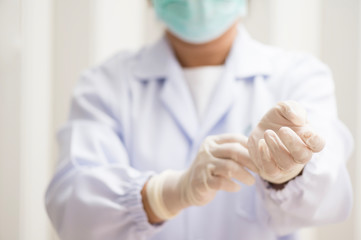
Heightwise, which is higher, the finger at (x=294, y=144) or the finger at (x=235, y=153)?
the finger at (x=294, y=144)

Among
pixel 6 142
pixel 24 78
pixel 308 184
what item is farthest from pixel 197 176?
pixel 24 78

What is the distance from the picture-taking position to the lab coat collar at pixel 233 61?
900mm

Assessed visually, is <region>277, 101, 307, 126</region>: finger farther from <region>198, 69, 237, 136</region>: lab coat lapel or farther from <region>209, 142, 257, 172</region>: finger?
<region>198, 69, 237, 136</region>: lab coat lapel

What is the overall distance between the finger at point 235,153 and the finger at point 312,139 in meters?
0.13

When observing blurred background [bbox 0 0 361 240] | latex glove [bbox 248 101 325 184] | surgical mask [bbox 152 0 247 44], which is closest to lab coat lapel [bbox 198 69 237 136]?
surgical mask [bbox 152 0 247 44]

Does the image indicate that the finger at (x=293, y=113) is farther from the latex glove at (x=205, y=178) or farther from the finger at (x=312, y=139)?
the latex glove at (x=205, y=178)

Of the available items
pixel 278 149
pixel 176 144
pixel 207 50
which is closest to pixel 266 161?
pixel 278 149

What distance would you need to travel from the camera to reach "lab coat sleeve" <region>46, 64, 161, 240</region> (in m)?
0.73

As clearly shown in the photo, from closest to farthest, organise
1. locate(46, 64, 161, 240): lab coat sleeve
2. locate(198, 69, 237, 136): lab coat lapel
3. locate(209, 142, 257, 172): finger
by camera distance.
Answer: locate(209, 142, 257, 172): finger
locate(46, 64, 161, 240): lab coat sleeve
locate(198, 69, 237, 136): lab coat lapel

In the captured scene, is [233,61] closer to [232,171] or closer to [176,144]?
[176,144]

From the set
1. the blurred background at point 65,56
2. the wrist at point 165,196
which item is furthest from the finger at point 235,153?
the blurred background at point 65,56

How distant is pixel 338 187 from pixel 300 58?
1.00 ft

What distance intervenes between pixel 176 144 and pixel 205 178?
221 millimetres

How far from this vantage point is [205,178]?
25.9 inches
